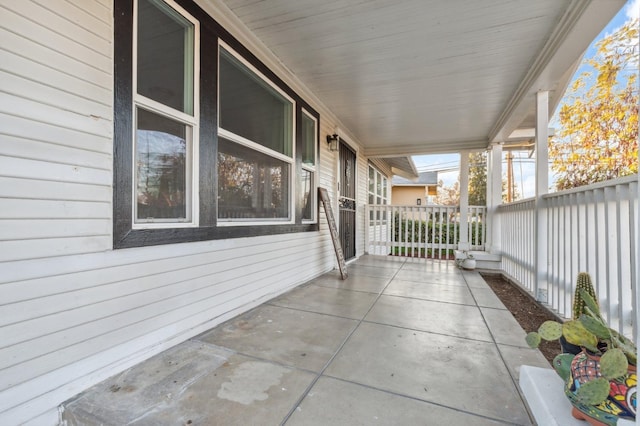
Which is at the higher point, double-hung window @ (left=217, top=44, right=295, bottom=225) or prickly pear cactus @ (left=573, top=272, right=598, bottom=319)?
double-hung window @ (left=217, top=44, right=295, bottom=225)

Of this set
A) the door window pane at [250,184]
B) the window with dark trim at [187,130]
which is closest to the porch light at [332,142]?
the door window pane at [250,184]

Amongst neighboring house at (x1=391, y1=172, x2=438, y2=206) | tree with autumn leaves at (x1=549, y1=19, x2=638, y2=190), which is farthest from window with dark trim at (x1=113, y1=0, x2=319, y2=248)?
neighboring house at (x1=391, y1=172, x2=438, y2=206)

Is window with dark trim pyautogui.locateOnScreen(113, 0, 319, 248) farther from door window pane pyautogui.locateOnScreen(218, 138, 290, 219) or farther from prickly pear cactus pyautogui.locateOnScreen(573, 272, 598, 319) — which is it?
prickly pear cactus pyautogui.locateOnScreen(573, 272, 598, 319)

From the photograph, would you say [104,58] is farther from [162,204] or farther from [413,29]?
[413,29]

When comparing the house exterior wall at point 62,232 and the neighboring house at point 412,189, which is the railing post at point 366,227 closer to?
the house exterior wall at point 62,232

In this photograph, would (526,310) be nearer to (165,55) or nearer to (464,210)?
(464,210)

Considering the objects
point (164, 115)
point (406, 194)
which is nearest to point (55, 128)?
point (164, 115)

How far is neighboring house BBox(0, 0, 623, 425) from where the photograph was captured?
1.26 meters

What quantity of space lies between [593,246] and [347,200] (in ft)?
12.6

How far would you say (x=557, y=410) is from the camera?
107 centimetres

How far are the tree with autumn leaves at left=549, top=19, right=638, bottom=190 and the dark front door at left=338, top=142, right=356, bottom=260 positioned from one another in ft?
13.7

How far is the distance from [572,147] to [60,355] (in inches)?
303

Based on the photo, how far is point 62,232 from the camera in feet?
4.42

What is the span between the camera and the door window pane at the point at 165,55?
1764 mm
